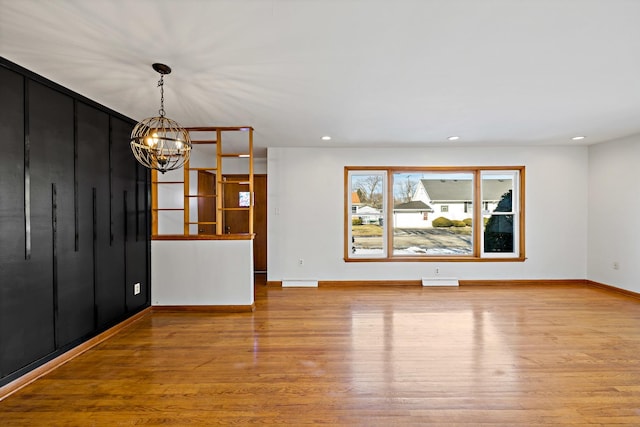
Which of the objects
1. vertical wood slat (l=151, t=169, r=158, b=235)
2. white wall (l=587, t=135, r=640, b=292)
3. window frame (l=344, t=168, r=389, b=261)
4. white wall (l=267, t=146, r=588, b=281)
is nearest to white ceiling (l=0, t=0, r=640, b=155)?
vertical wood slat (l=151, t=169, r=158, b=235)

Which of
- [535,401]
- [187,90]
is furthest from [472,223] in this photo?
[187,90]

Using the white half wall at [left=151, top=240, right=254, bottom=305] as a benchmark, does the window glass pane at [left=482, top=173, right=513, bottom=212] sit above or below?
above

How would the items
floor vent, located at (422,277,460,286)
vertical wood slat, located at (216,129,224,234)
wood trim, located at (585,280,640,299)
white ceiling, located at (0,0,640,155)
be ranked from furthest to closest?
floor vent, located at (422,277,460,286), wood trim, located at (585,280,640,299), vertical wood slat, located at (216,129,224,234), white ceiling, located at (0,0,640,155)

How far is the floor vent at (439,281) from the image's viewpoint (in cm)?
513

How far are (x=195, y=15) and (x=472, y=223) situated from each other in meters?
5.26

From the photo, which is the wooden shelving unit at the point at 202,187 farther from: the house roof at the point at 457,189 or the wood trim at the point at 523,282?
the wood trim at the point at 523,282

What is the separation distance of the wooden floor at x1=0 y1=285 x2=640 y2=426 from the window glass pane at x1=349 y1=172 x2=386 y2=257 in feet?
5.30

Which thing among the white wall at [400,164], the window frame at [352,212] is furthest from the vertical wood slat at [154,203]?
the window frame at [352,212]

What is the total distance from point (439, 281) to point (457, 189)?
1.71m

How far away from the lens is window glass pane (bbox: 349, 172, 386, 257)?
539 centimetres

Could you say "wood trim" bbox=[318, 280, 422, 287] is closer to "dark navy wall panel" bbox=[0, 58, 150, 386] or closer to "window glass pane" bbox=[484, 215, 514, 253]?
"window glass pane" bbox=[484, 215, 514, 253]

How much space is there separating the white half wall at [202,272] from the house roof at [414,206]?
2.85 metres

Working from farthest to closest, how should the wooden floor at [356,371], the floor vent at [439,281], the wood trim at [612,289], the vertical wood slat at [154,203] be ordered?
the floor vent at [439,281] → the wood trim at [612,289] → the vertical wood slat at [154,203] → the wooden floor at [356,371]

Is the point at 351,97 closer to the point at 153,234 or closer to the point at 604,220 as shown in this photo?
the point at 153,234
